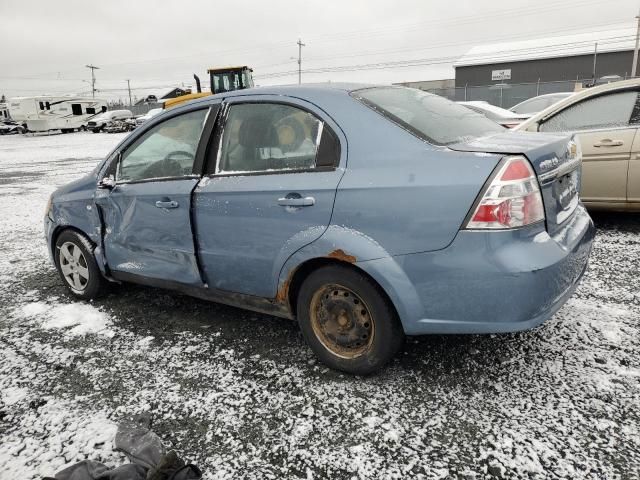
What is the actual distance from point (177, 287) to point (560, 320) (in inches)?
104

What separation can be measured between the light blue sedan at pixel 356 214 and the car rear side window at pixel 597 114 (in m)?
2.82

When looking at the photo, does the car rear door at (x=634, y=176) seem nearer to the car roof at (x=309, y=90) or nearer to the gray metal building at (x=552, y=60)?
the car roof at (x=309, y=90)

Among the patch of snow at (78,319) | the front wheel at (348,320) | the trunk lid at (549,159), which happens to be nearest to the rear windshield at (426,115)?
the trunk lid at (549,159)

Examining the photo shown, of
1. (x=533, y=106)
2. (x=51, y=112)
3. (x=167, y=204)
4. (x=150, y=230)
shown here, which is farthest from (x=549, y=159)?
(x=51, y=112)

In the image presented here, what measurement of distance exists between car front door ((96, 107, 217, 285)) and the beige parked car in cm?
406

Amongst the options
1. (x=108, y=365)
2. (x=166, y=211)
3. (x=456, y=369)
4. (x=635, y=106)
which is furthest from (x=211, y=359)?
(x=635, y=106)

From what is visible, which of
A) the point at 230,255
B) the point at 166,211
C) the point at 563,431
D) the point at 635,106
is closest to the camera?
the point at 563,431

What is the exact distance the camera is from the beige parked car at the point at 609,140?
16.1 feet

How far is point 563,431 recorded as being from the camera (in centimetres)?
216

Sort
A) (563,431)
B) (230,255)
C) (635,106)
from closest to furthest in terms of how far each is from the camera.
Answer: (563,431) → (230,255) → (635,106)

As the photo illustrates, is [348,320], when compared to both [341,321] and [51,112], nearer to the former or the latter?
[341,321]

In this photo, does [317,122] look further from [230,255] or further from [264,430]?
[264,430]

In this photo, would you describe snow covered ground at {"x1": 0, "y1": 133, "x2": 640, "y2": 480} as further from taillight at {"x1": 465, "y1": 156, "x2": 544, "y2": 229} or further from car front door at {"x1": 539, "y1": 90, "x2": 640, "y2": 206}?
car front door at {"x1": 539, "y1": 90, "x2": 640, "y2": 206}

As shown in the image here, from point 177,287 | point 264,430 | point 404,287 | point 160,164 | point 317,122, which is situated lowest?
point 264,430
